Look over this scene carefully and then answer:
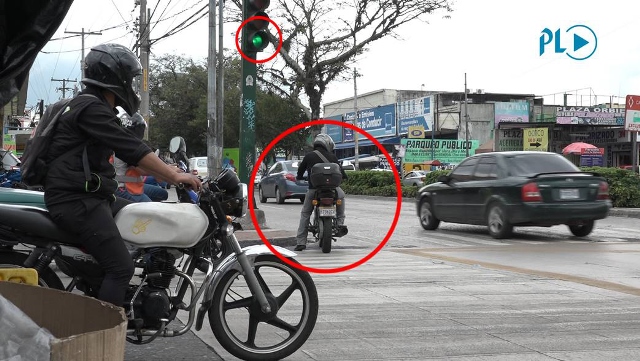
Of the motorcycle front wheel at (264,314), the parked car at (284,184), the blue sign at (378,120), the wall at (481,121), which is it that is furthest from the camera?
the blue sign at (378,120)

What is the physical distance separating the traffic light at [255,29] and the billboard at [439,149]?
3811cm

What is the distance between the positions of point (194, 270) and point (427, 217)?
38.3 ft

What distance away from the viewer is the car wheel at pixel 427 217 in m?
15.8

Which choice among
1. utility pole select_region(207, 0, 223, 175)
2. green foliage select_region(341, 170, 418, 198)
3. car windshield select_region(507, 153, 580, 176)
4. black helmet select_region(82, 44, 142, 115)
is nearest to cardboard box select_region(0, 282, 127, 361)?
black helmet select_region(82, 44, 142, 115)

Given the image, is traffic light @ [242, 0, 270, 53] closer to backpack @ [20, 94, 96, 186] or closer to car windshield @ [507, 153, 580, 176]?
car windshield @ [507, 153, 580, 176]

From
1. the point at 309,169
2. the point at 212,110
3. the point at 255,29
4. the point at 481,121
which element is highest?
the point at 481,121

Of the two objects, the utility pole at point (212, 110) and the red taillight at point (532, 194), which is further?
the utility pole at point (212, 110)

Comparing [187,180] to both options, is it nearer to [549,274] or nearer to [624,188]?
[549,274]

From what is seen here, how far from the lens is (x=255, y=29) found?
1048 cm

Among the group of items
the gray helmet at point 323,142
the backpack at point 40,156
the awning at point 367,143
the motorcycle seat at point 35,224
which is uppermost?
the awning at point 367,143

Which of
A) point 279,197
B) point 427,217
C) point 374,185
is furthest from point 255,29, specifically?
point 374,185

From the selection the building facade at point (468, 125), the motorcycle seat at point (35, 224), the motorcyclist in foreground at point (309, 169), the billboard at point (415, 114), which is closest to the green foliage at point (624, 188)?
the motorcyclist in foreground at point (309, 169)

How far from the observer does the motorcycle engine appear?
4.36 metres

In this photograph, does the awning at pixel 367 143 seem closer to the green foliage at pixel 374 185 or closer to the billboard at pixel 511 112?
the billboard at pixel 511 112
